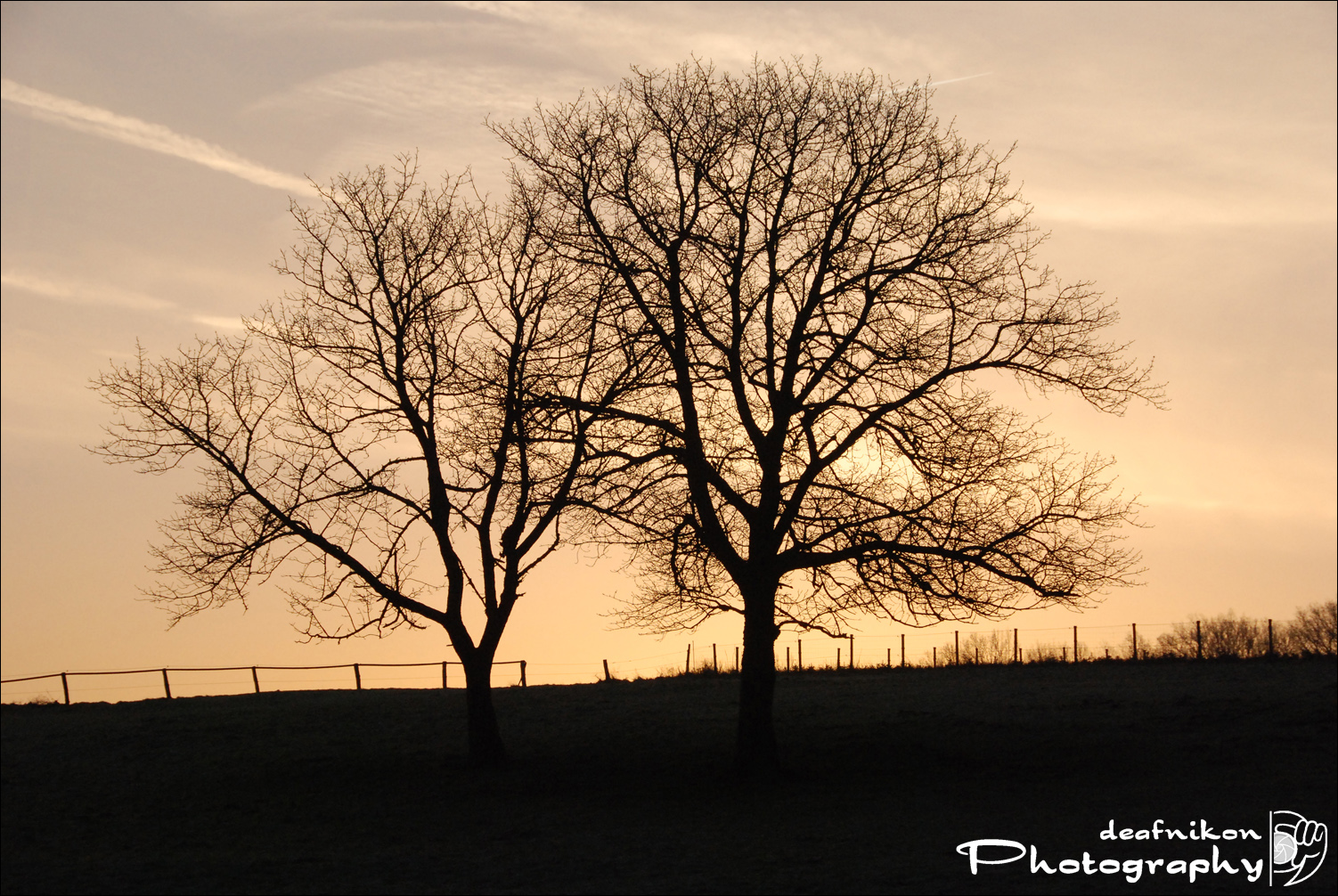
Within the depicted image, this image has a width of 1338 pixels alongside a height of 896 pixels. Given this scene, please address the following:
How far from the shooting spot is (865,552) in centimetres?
2041

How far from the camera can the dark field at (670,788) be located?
16625 millimetres

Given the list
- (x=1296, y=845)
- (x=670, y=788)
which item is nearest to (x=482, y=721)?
(x=670, y=788)

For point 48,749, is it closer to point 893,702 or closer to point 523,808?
point 523,808

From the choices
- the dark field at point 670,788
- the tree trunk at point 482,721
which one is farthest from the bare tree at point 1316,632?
the tree trunk at point 482,721

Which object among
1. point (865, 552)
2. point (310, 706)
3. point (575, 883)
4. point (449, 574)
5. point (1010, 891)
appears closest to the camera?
point (1010, 891)

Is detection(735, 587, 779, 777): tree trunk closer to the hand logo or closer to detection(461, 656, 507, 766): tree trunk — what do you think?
detection(461, 656, 507, 766): tree trunk

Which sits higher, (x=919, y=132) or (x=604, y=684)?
(x=919, y=132)

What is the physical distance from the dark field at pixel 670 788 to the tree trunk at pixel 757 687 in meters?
0.54

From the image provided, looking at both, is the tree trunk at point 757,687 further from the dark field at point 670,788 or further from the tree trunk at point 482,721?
the tree trunk at point 482,721

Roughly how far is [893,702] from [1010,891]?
631 inches

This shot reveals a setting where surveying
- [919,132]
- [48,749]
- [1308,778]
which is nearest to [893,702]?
[1308,778]

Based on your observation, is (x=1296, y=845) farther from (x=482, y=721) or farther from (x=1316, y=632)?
(x=1316, y=632)

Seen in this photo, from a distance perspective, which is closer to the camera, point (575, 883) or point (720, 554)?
point (575, 883)

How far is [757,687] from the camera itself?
2156 centimetres
